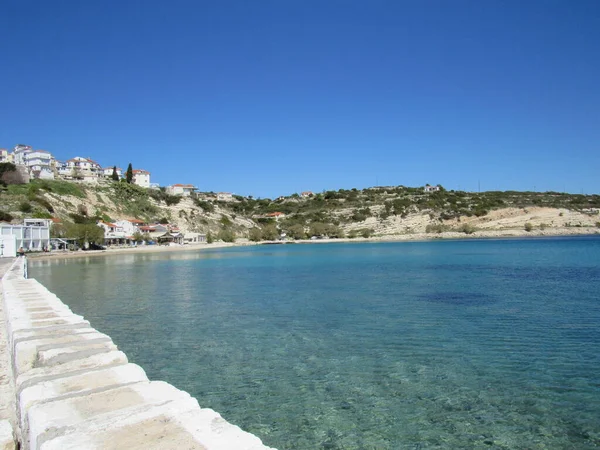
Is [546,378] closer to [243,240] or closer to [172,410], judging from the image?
[172,410]

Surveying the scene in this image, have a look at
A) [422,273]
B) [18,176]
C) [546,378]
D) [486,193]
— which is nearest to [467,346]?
[546,378]

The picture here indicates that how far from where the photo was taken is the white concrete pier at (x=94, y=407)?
4062 mm

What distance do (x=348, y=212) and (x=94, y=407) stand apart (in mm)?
132088

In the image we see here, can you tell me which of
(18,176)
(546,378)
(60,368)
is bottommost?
(546,378)

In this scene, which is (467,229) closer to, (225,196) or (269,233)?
(269,233)

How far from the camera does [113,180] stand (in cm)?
11625

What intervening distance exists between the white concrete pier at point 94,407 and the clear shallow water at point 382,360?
2498mm

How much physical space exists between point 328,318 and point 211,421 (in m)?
12.5

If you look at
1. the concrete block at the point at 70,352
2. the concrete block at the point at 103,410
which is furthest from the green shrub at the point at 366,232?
the concrete block at the point at 103,410

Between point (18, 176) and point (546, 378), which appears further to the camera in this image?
point (18, 176)

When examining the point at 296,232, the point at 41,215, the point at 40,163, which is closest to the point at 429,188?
the point at 296,232

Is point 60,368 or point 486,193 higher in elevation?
point 486,193

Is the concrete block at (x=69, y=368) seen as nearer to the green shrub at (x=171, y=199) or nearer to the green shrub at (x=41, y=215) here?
the green shrub at (x=41, y=215)

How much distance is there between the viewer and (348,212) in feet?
445
